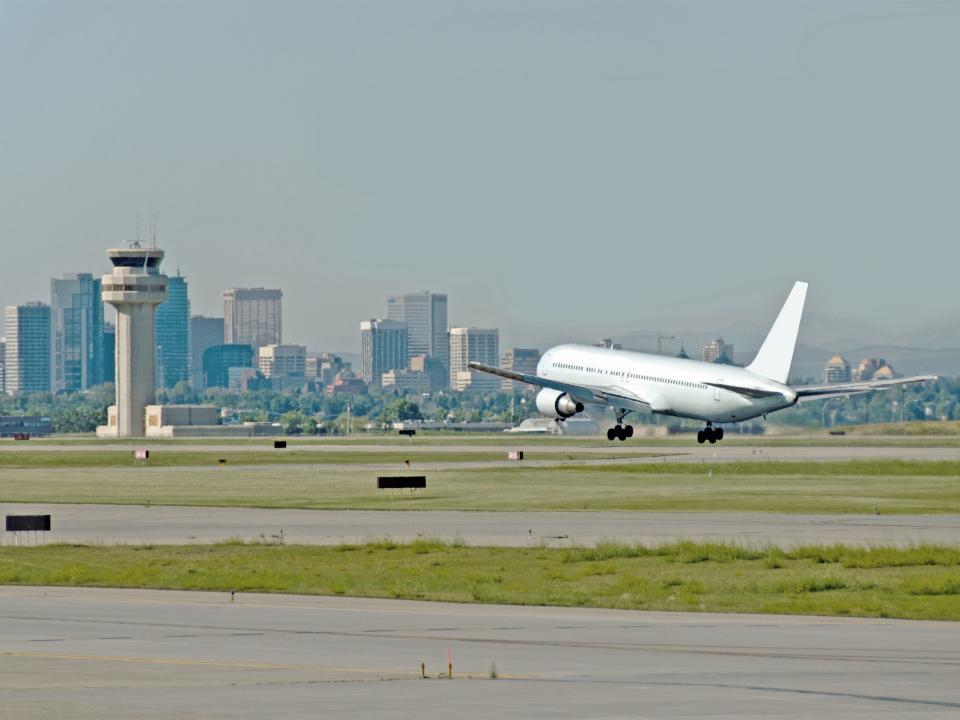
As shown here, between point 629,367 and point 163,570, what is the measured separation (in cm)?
8010

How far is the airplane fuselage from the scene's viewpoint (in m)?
115

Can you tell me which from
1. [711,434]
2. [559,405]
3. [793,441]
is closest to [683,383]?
[711,434]

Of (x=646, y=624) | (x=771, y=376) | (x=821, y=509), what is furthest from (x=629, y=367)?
(x=646, y=624)

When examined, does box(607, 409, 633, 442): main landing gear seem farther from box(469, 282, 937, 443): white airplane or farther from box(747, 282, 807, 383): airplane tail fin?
box(747, 282, 807, 383): airplane tail fin

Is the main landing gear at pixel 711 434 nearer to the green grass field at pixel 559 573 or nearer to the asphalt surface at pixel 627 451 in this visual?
the asphalt surface at pixel 627 451

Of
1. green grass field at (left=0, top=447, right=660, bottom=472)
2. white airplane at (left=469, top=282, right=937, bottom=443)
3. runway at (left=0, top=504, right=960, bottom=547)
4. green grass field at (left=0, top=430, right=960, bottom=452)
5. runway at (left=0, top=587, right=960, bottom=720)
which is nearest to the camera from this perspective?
runway at (left=0, top=587, right=960, bottom=720)

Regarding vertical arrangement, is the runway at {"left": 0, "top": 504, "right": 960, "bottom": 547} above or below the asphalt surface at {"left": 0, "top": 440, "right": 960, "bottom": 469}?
below

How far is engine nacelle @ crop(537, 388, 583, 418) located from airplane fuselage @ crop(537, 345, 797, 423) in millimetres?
1102

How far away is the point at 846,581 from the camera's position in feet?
135

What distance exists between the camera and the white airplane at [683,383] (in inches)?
4542

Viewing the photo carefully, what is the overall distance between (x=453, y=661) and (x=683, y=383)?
9167 centimetres

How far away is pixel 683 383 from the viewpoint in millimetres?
119000

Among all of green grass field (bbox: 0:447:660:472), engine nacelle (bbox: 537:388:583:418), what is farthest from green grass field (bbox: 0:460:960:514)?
engine nacelle (bbox: 537:388:583:418)

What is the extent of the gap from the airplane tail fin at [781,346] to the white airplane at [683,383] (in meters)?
0.06
